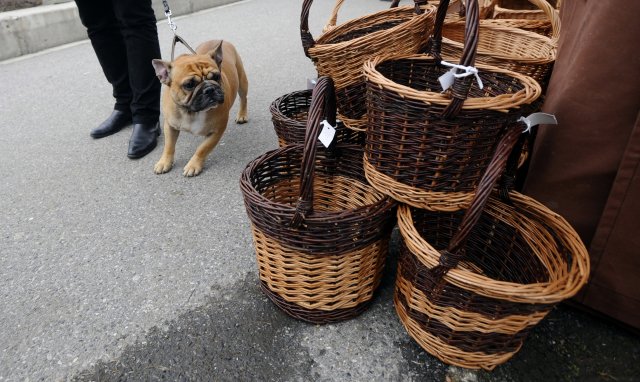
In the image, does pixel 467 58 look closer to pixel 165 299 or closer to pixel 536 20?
pixel 165 299

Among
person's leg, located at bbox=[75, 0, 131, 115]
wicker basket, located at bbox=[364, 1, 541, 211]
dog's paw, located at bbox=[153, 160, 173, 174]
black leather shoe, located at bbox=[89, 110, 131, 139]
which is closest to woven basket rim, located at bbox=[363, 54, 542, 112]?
wicker basket, located at bbox=[364, 1, 541, 211]

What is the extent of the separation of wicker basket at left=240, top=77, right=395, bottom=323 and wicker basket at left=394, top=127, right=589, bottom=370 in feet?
0.36

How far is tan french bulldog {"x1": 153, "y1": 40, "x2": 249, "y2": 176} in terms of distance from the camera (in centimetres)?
235

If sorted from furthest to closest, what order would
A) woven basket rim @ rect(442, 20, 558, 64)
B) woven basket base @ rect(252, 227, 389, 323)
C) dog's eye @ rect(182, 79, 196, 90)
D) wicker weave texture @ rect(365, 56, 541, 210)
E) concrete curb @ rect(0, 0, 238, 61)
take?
concrete curb @ rect(0, 0, 238, 61) < dog's eye @ rect(182, 79, 196, 90) < woven basket rim @ rect(442, 20, 558, 64) < woven basket base @ rect(252, 227, 389, 323) < wicker weave texture @ rect(365, 56, 541, 210)

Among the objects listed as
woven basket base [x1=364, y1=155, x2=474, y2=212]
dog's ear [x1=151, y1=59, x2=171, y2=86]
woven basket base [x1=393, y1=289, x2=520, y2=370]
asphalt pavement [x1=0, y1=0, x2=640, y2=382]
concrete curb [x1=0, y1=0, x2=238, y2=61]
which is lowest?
asphalt pavement [x1=0, y1=0, x2=640, y2=382]

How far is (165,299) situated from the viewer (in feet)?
5.60

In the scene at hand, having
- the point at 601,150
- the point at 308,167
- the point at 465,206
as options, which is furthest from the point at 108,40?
the point at 601,150

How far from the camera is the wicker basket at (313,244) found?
4.30 feet

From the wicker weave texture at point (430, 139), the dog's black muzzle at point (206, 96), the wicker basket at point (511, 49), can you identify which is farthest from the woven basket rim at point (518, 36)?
the dog's black muzzle at point (206, 96)

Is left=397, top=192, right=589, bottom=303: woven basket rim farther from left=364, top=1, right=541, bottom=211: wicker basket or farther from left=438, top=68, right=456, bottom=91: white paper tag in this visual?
left=438, top=68, right=456, bottom=91: white paper tag

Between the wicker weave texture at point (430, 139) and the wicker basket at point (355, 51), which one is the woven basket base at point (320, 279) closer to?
the wicker weave texture at point (430, 139)

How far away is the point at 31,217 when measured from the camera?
2223 millimetres

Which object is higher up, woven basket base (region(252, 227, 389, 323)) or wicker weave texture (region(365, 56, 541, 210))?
wicker weave texture (region(365, 56, 541, 210))

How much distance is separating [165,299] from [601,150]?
1.72m
